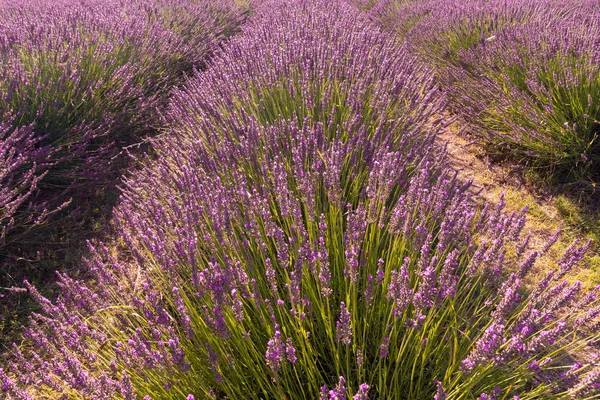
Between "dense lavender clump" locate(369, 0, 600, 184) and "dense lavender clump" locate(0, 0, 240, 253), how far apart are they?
2.87 metres

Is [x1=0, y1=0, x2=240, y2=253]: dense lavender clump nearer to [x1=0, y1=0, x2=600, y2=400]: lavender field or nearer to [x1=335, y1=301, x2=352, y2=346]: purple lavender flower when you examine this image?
[x1=0, y1=0, x2=600, y2=400]: lavender field

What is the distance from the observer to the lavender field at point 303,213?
1.17m

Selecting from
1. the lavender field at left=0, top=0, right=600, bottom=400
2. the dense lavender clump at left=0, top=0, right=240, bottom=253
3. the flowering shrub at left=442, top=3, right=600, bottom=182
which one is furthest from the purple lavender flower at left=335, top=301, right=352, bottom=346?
the flowering shrub at left=442, top=3, right=600, bottom=182

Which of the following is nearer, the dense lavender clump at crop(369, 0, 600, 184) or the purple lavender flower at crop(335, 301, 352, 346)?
the purple lavender flower at crop(335, 301, 352, 346)

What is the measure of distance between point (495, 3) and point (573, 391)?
560cm

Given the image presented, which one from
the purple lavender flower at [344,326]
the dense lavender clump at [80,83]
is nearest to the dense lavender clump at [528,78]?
the purple lavender flower at [344,326]

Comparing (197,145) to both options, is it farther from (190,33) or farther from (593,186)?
(190,33)

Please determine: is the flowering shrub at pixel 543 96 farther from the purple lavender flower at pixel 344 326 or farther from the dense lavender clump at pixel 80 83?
the dense lavender clump at pixel 80 83

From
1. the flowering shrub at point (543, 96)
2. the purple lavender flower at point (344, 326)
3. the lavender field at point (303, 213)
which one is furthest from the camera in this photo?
the flowering shrub at point (543, 96)

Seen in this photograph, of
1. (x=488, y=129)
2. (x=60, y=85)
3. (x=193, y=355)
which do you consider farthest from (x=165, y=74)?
(x=193, y=355)

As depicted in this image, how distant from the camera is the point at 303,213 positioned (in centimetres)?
211

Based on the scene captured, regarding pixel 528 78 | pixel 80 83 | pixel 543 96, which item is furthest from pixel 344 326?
pixel 80 83

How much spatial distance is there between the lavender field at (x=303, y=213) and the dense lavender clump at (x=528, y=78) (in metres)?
0.03

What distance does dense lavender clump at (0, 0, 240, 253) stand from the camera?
9.18 ft
